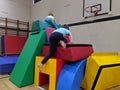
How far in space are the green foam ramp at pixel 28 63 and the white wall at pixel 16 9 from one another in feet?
12.9

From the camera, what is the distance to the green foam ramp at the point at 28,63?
2637mm

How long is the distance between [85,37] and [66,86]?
2423 millimetres

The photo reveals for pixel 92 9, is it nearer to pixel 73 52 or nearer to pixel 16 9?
pixel 73 52

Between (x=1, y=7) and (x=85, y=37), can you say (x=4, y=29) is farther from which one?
(x=85, y=37)

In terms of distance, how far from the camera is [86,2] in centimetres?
A: 416

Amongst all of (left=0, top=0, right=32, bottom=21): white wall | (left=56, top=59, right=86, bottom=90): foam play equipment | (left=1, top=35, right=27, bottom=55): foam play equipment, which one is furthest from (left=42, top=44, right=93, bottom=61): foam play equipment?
(left=0, top=0, right=32, bottom=21): white wall

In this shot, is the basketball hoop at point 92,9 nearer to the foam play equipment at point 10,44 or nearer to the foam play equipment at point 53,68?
the foam play equipment at point 53,68

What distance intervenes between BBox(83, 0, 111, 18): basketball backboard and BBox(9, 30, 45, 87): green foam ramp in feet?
6.00

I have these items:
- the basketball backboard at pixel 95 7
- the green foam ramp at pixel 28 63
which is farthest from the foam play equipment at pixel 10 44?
the basketball backboard at pixel 95 7

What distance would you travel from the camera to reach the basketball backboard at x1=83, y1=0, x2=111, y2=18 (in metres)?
3.60

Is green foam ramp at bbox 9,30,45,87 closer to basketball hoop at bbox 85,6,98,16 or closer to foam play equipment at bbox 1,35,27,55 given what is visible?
basketball hoop at bbox 85,6,98,16

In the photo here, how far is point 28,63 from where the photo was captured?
2744mm

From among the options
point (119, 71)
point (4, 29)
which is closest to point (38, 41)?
point (119, 71)

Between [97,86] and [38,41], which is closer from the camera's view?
[97,86]
